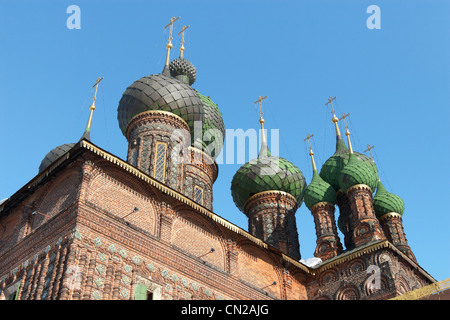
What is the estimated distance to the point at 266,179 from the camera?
714 inches

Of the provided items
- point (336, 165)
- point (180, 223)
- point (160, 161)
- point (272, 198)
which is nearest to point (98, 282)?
point (180, 223)

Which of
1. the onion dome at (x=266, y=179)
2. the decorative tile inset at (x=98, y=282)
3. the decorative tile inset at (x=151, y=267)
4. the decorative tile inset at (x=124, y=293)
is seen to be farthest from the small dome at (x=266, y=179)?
the decorative tile inset at (x=98, y=282)

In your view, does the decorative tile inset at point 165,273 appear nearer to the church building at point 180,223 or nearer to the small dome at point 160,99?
the church building at point 180,223

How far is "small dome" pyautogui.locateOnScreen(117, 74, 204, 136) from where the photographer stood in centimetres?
1538

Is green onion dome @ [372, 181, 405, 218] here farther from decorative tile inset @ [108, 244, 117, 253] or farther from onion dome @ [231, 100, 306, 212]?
decorative tile inset @ [108, 244, 117, 253]

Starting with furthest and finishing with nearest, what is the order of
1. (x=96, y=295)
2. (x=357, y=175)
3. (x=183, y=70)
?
(x=183, y=70)
(x=357, y=175)
(x=96, y=295)

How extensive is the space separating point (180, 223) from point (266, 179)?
755cm

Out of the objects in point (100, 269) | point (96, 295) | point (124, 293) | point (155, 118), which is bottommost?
point (96, 295)

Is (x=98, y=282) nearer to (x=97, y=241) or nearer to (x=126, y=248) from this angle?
(x=97, y=241)

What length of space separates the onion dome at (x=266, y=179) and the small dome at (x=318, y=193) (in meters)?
0.69

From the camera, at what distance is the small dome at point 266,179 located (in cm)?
1815

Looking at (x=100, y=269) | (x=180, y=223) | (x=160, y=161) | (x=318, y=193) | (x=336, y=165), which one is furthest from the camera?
(x=336, y=165)
